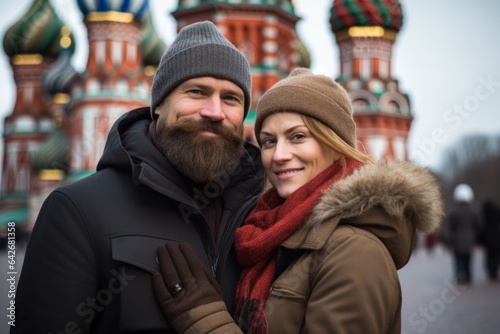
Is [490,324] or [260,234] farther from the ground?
[260,234]

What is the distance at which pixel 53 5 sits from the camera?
33.9 m

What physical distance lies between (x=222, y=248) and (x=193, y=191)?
0.30 metres

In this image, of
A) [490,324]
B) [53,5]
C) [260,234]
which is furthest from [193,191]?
[53,5]

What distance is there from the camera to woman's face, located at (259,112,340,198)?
2.44 m

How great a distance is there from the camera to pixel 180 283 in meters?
2.24

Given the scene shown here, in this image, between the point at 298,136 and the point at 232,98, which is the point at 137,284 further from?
the point at 232,98

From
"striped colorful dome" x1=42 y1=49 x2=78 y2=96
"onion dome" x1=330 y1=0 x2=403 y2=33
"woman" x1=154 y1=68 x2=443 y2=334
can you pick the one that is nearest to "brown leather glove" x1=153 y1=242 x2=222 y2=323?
"woman" x1=154 y1=68 x2=443 y2=334

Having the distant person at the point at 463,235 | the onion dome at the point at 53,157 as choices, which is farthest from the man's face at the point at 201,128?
the onion dome at the point at 53,157

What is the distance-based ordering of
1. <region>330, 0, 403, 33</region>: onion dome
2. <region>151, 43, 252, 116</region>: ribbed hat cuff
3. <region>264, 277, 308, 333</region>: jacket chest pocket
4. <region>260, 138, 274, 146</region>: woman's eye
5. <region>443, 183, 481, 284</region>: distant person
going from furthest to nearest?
<region>330, 0, 403, 33</region>: onion dome
<region>443, 183, 481, 284</region>: distant person
<region>151, 43, 252, 116</region>: ribbed hat cuff
<region>260, 138, 274, 146</region>: woman's eye
<region>264, 277, 308, 333</region>: jacket chest pocket

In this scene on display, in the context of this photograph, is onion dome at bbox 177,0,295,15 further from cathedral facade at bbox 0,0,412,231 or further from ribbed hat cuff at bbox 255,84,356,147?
ribbed hat cuff at bbox 255,84,356,147

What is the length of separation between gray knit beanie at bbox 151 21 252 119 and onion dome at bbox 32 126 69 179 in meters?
26.0

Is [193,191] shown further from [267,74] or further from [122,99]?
[122,99]

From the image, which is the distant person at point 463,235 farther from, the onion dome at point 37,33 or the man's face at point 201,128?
the onion dome at point 37,33

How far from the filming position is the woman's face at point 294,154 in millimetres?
2439
